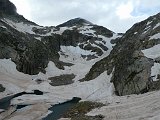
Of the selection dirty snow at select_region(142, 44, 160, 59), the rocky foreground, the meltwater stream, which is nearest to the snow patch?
the rocky foreground

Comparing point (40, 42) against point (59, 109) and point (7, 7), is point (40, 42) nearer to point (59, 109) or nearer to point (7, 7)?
point (7, 7)

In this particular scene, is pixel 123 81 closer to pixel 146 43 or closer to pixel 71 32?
pixel 146 43

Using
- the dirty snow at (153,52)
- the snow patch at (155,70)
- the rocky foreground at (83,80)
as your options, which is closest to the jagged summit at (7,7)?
the rocky foreground at (83,80)

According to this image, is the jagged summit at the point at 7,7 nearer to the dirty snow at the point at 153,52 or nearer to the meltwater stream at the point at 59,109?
the meltwater stream at the point at 59,109

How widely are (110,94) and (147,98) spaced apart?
692 inches

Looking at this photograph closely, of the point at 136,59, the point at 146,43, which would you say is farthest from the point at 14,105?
the point at 146,43

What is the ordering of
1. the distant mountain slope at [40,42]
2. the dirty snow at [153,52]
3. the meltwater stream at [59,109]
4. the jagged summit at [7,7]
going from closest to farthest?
the meltwater stream at [59,109] < the dirty snow at [153,52] < the distant mountain slope at [40,42] < the jagged summit at [7,7]

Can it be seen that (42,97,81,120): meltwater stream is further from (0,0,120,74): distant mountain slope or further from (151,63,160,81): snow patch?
(0,0,120,74): distant mountain slope

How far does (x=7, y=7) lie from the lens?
183m

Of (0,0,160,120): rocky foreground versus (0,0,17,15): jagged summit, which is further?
(0,0,17,15): jagged summit

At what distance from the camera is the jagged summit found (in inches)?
7072

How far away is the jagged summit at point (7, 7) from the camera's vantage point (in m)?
180

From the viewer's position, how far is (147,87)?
58656mm

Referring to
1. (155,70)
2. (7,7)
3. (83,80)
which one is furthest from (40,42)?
(155,70)
